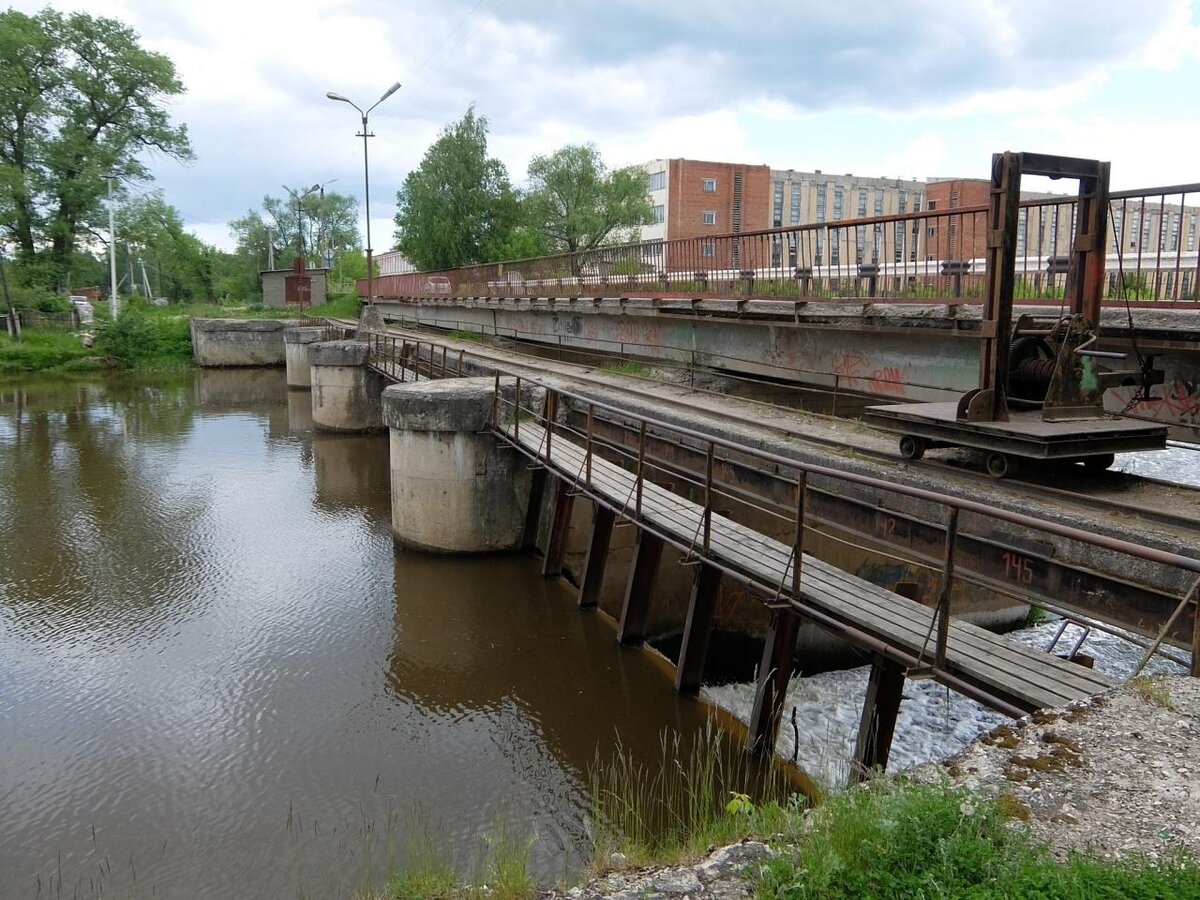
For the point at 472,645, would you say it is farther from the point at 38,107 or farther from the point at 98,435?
the point at 38,107

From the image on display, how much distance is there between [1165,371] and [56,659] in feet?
36.8

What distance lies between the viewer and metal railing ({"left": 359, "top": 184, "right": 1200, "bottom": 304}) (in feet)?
25.5

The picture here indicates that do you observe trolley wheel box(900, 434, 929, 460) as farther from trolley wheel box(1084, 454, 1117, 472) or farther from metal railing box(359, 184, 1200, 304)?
metal railing box(359, 184, 1200, 304)

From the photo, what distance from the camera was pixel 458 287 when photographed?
29703 millimetres

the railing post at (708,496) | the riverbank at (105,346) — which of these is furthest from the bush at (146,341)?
the railing post at (708,496)

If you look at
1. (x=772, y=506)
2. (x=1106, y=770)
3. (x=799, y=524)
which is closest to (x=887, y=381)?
(x=772, y=506)

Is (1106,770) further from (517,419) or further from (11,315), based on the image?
(11,315)

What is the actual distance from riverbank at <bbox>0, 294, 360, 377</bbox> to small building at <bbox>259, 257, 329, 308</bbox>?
7.37 metres

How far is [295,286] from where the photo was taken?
173 ft

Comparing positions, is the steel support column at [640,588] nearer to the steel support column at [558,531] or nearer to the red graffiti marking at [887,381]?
the steel support column at [558,531]

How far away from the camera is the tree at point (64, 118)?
45.2 m

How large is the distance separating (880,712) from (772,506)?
10.2 feet

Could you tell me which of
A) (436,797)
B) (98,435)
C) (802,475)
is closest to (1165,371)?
(802,475)

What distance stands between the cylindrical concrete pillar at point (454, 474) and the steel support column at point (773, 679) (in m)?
6.12
